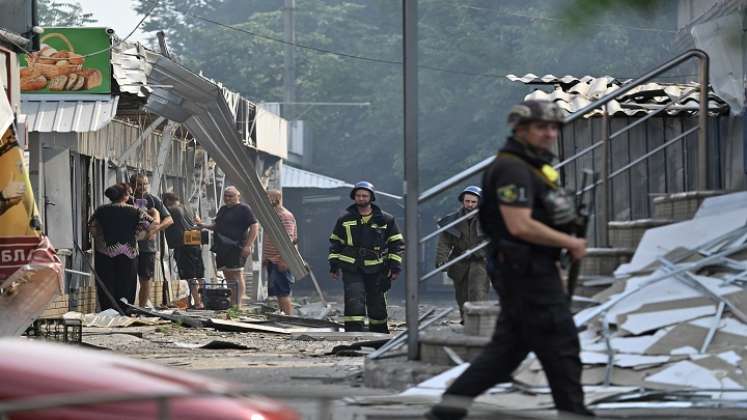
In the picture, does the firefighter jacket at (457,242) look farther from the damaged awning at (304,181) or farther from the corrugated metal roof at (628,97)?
the damaged awning at (304,181)

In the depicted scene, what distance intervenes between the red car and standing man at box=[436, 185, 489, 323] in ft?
36.4

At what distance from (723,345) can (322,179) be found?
1643 inches

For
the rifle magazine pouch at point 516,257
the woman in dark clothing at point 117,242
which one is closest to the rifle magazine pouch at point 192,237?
the woman in dark clothing at point 117,242

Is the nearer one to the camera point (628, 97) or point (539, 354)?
point (539, 354)

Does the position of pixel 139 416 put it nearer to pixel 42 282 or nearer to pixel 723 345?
pixel 723 345

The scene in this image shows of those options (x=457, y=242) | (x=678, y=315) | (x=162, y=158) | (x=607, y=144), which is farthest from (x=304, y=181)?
(x=678, y=315)

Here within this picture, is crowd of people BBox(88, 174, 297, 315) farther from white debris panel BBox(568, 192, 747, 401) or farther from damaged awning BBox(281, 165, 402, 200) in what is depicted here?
damaged awning BBox(281, 165, 402, 200)

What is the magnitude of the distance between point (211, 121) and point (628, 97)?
30.9 ft

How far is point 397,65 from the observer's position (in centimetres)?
6969

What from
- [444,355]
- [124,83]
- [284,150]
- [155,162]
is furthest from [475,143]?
[444,355]

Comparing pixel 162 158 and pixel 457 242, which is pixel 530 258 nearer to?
pixel 457 242

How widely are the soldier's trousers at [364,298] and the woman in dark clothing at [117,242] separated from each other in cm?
375

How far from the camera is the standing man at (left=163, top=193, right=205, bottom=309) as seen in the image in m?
25.6

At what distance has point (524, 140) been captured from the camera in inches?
308
